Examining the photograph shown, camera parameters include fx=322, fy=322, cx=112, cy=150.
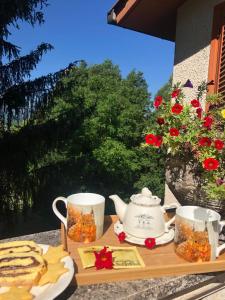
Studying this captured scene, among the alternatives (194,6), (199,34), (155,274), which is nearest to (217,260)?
(155,274)

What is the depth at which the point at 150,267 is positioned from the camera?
37.5 inches

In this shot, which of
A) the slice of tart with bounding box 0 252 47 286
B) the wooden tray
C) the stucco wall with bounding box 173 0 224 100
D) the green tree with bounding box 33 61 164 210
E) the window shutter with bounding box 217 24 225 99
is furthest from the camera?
the green tree with bounding box 33 61 164 210

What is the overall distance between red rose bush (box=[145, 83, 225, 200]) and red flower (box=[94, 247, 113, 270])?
14.6 inches

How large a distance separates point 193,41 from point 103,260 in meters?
2.60

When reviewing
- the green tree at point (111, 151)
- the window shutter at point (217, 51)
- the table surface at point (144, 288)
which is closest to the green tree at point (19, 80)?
the window shutter at point (217, 51)

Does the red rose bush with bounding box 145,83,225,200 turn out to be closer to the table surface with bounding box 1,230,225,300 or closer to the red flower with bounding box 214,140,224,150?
the red flower with bounding box 214,140,224,150

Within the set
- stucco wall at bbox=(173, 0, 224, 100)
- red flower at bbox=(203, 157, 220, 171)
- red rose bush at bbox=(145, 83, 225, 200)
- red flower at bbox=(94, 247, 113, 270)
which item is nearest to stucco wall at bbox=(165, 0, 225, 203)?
stucco wall at bbox=(173, 0, 224, 100)

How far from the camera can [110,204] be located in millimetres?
5973

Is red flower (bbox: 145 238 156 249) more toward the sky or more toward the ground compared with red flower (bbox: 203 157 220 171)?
more toward the ground

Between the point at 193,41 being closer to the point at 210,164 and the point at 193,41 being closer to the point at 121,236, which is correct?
the point at 210,164

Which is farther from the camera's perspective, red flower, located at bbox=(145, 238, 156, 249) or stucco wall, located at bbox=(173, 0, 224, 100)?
stucco wall, located at bbox=(173, 0, 224, 100)

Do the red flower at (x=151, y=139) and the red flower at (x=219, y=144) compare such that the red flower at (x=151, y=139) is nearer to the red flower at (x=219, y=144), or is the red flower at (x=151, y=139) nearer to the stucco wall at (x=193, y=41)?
the red flower at (x=219, y=144)

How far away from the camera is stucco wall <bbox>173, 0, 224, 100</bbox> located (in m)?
2.80

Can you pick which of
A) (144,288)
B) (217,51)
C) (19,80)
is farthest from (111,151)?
(144,288)
